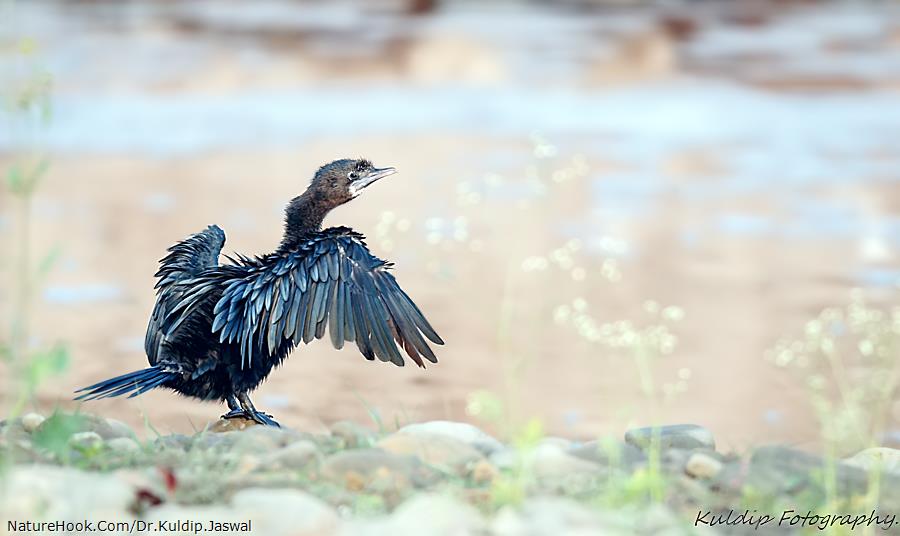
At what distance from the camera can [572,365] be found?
7.48 meters

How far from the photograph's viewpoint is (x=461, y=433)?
447 centimetres

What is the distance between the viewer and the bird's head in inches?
203

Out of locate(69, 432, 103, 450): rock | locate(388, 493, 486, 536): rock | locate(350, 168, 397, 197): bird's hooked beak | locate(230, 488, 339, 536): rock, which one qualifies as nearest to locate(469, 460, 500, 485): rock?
locate(388, 493, 486, 536): rock

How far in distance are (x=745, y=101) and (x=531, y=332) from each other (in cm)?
756

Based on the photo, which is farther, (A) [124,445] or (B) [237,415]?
(B) [237,415]

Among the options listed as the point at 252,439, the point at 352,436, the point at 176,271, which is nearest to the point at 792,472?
the point at 352,436

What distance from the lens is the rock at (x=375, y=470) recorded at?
12.3ft

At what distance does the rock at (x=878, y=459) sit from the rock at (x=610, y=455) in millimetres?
631

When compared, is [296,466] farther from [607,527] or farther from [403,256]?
[403,256]

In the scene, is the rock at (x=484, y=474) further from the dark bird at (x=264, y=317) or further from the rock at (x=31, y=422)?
the rock at (x=31, y=422)

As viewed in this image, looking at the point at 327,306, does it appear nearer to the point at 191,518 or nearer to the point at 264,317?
the point at 264,317

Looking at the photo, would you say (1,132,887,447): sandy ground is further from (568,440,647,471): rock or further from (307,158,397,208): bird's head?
(568,440,647,471): rock

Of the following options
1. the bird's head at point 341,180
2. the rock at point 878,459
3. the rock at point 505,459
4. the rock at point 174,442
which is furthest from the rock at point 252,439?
the rock at point 878,459

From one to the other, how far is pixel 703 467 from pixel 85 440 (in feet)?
5.94
